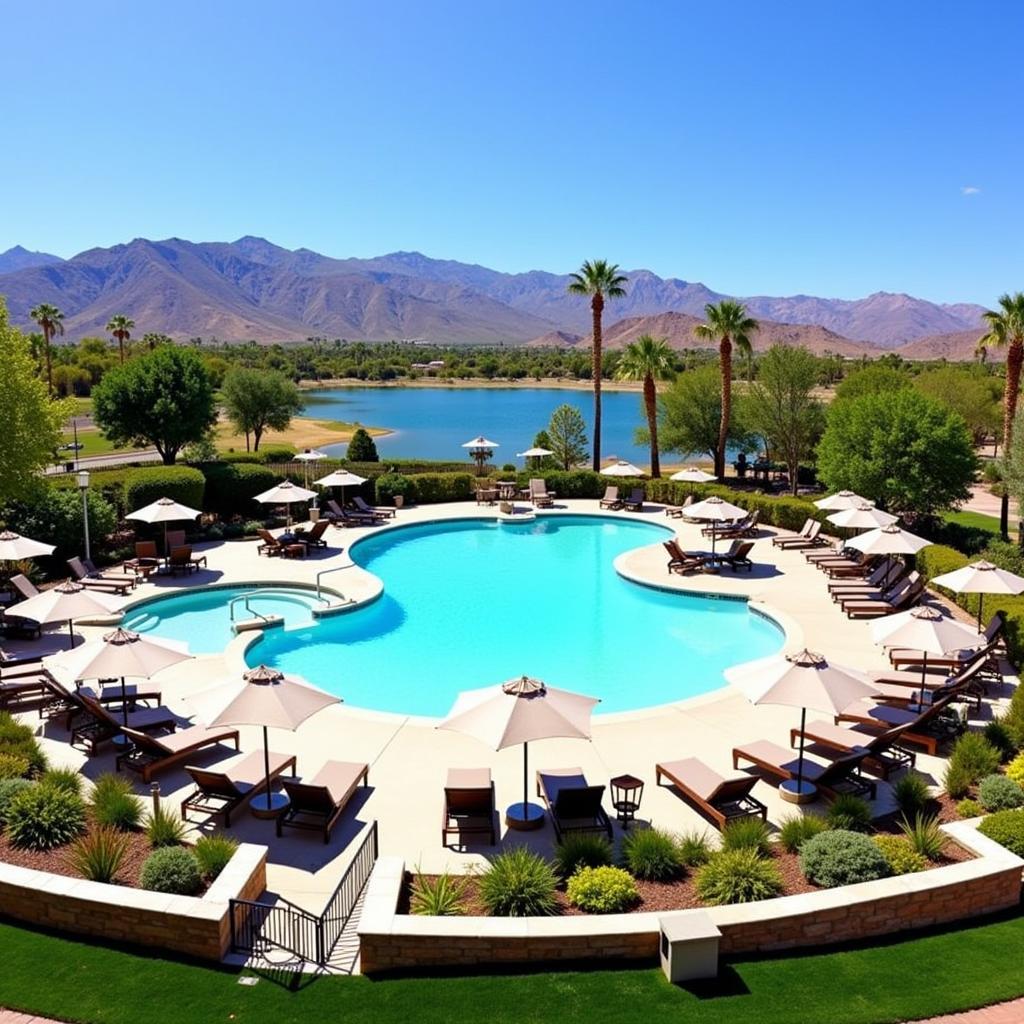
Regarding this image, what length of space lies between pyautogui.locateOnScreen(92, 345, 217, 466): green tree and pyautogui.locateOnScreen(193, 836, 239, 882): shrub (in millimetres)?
25299

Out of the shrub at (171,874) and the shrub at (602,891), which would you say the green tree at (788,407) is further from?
the shrub at (171,874)

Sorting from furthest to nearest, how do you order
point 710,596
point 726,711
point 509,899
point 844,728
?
point 710,596
point 726,711
point 844,728
point 509,899

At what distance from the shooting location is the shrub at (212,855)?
8.94 metres

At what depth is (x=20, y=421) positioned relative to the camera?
21609 mm

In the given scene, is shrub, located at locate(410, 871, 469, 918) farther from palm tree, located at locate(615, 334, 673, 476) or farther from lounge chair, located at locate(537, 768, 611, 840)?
palm tree, located at locate(615, 334, 673, 476)

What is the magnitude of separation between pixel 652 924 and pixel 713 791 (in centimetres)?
303

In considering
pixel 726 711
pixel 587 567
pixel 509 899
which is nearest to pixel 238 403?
pixel 587 567

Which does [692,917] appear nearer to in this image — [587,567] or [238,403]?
[587,567]

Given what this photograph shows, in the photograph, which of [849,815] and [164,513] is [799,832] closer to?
[849,815]

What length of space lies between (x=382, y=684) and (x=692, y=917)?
998 centimetres

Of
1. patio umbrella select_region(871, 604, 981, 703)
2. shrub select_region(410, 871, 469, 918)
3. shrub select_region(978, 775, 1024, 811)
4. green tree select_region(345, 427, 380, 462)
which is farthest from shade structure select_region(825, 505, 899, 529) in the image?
green tree select_region(345, 427, 380, 462)

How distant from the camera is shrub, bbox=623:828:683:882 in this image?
9195 millimetres

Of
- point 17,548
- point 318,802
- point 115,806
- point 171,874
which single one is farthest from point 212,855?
point 17,548

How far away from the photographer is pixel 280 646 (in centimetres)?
1878
